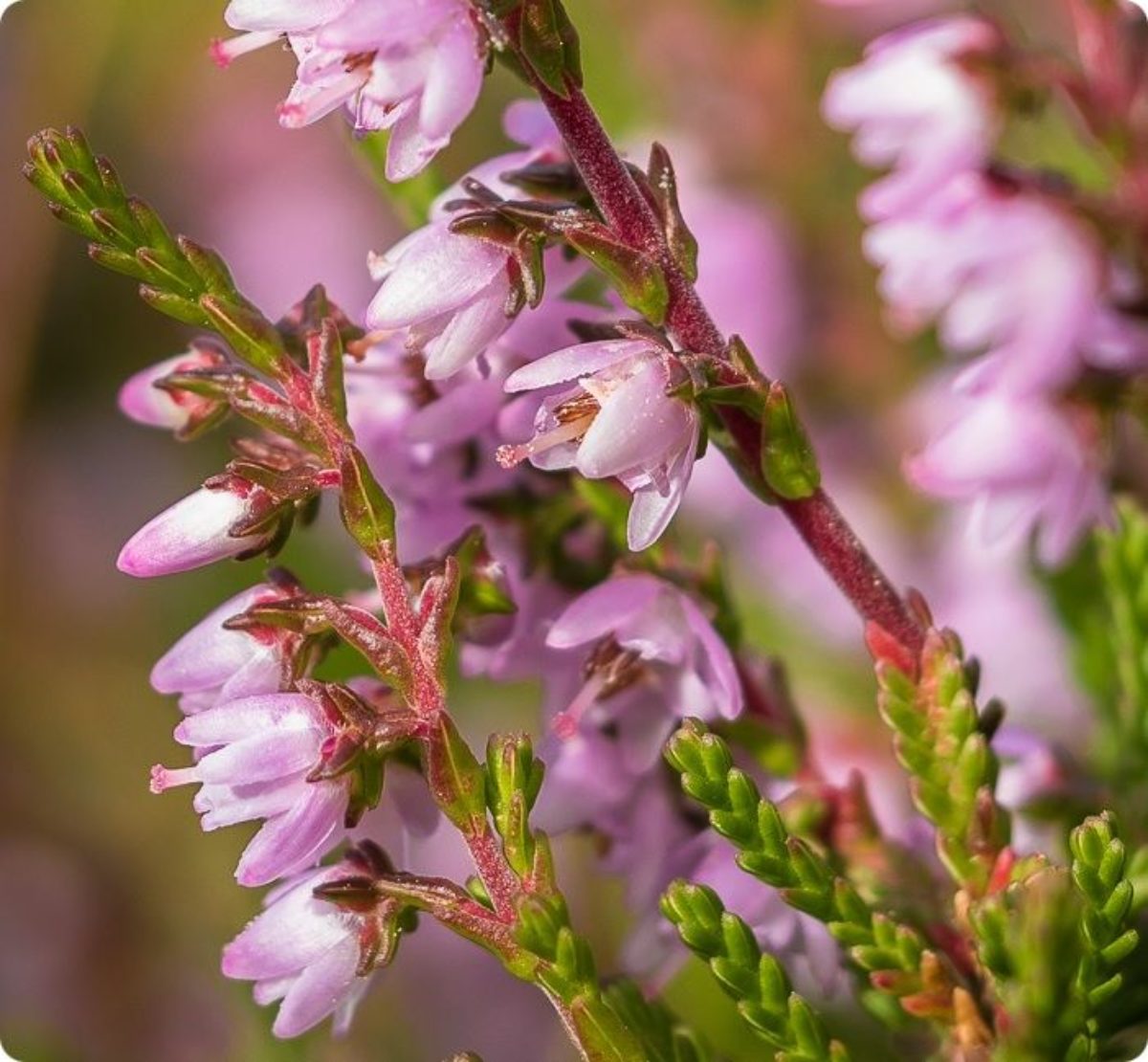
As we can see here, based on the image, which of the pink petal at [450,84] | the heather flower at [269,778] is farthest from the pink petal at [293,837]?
the pink petal at [450,84]

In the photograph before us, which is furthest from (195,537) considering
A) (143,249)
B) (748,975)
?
(748,975)

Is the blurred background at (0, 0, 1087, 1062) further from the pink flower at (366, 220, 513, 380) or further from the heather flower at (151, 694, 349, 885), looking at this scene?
the heather flower at (151, 694, 349, 885)

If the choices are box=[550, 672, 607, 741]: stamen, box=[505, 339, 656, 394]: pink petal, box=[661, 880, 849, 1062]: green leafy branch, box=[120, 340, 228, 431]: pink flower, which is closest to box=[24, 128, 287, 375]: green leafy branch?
box=[120, 340, 228, 431]: pink flower

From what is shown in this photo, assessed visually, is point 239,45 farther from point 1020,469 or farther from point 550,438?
point 1020,469

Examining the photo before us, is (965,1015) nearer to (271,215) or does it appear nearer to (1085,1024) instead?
(1085,1024)

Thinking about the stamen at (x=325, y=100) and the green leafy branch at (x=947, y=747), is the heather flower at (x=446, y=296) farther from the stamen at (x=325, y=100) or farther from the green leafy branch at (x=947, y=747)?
the green leafy branch at (x=947, y=747)

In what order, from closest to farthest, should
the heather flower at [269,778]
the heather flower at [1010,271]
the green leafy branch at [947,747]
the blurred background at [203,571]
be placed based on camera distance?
1. the heather flower at [1010,271]
2. the heather flower at [269,778]
3. the green leafy branch at [947,747]
4. the blurred background at [203,571]

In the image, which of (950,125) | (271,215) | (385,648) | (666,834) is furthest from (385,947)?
(271,215)

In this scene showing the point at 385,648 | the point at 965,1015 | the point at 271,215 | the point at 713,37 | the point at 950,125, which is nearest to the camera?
the point at 950,125
